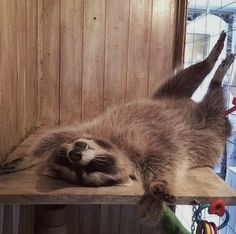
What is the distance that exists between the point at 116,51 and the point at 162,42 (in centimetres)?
27

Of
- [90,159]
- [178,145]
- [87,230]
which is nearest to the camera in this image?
[90,159]

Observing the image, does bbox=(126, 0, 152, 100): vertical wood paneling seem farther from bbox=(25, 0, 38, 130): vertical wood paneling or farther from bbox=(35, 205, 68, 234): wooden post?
bbox=(35, 205, 68, 234): wooden post

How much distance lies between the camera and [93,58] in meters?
1.88

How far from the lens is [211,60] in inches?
67.1

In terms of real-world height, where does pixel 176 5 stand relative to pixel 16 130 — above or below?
above

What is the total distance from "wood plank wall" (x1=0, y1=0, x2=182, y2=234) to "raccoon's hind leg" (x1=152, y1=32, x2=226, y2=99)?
0.14 meters

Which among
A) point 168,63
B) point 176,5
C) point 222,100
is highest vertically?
point 176,5

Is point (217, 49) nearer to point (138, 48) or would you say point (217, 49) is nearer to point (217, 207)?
point (138, 48)

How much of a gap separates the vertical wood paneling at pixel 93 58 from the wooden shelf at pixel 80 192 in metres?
0.91

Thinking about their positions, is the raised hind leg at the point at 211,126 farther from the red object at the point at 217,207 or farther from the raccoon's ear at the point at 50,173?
the raccoon's ear at the point at 50,173

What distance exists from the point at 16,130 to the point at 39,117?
483 mm

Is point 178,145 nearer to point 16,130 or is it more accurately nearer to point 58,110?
point 16,130

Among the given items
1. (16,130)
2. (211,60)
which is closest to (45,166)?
(16,130)

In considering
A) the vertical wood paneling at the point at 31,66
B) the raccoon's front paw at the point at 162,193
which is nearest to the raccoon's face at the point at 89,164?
the raccoon's front paw at the point at 162,193
